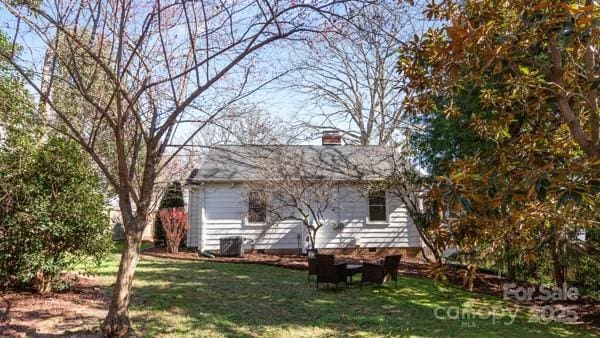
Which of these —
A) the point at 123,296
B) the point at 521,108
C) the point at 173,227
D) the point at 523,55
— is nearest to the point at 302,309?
the point at 123,296

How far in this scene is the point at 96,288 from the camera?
27.5 feet

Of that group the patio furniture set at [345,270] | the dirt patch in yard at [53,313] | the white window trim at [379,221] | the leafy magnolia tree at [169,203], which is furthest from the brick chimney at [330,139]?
the dirt patch in yard at [53,313]

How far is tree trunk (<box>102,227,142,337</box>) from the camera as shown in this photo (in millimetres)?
5160

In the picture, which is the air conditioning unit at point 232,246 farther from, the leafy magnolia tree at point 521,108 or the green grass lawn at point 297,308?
the leafy magnolia tree at point 521,108

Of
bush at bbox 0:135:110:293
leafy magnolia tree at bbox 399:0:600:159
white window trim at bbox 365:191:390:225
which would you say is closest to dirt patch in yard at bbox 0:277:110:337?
bush at bbox 0:135:110:293

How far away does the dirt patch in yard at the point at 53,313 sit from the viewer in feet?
18.1

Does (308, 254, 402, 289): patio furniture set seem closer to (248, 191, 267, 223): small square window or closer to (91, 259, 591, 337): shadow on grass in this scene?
(91, 259, 591, 337): shadow on grass

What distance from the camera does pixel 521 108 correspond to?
14.9 ft

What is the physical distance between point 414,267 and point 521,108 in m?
9.45

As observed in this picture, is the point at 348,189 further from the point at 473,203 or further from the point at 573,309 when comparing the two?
the point at 473,203

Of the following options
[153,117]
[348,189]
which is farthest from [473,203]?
[348,189]

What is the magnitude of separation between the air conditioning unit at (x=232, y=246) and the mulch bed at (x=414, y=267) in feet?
1.04

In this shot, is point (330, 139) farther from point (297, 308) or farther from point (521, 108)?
point (521, 108)

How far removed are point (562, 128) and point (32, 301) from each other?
8623 mm
